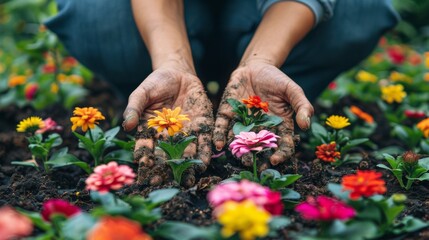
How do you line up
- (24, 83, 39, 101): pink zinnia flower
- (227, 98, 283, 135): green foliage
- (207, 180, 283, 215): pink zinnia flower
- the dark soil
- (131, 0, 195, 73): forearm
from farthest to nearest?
(24, 83, 39, 101): pink zinnia flower
(131, 0, 195, 73): forearm
(227, 98, 283, 135): green foliage
the dark soil
(207, 180, 283, 215): pink zinnia flower

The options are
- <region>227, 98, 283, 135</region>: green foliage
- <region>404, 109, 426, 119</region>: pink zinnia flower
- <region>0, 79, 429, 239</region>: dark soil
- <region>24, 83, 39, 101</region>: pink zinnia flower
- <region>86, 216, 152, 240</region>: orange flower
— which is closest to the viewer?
<region>86, 216, 152, 240</region>: orange flower

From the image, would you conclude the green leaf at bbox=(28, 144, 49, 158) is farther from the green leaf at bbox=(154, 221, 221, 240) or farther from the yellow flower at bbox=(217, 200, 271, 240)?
the yellow flower at bbox=(217, 200, 271, 240)

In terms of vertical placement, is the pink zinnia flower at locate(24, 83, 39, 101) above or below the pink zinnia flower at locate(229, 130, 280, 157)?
below

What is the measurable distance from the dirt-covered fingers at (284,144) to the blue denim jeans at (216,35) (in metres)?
0.88

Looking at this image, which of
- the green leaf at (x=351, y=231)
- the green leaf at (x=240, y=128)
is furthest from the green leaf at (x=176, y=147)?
the green leaf at (x=351, y=231)

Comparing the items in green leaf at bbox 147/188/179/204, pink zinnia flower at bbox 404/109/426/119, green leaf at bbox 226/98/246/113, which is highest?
green leaf at bbox 226/98/246/113

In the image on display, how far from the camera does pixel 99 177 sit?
1.52 meters

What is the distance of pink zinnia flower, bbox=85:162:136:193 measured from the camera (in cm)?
150

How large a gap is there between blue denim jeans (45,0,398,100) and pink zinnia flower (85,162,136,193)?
1452 mm

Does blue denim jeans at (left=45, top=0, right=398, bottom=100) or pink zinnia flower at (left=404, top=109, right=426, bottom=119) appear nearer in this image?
pink zinnia flower at (left=404, top=109, right=426, bottom=119)

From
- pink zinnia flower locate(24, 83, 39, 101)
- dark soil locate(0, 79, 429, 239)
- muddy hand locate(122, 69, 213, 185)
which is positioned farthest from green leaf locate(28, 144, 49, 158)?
pink zinnia flower locate(24, 83, 39, 101)

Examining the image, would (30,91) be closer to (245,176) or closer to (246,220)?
(245,176)

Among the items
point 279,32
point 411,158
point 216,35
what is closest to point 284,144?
point 411,158

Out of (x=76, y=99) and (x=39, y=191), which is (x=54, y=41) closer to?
(x=76, y=99)
